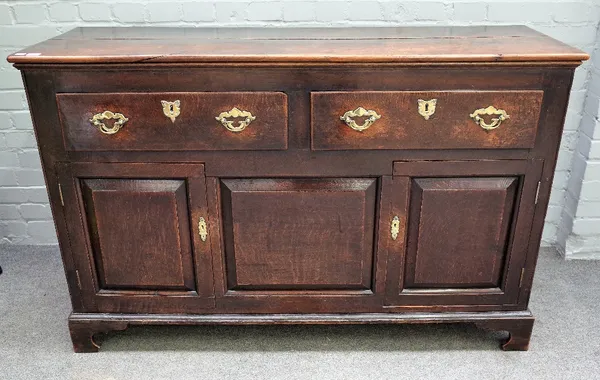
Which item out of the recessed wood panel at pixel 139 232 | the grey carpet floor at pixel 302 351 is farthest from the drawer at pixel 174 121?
the grey carpet floor at pixel 302 351

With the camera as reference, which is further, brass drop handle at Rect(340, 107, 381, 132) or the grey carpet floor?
the grey carpet floor

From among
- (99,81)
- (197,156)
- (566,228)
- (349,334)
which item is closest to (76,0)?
(99,81)

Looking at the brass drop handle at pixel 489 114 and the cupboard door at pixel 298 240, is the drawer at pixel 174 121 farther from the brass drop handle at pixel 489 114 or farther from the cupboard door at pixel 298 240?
the brass drop handle at pixel 489 114

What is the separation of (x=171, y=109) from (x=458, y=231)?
828 mm

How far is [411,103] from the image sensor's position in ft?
4.52

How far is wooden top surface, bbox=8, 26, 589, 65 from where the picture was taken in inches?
52.0

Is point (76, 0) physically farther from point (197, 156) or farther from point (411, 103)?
point (411, 103)

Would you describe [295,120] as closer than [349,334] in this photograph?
Yes

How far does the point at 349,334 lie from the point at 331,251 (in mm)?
363

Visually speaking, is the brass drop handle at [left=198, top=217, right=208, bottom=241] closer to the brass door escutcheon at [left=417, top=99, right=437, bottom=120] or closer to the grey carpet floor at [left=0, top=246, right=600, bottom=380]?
the grey carpet floor at [left=0, top=246, right=600, bottom=380]

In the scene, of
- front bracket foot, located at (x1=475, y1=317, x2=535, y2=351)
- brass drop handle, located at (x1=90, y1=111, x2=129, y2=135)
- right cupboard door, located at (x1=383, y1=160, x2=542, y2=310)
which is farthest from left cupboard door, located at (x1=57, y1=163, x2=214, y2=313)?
front bracket foot, located at (x1=475, y1=317, x2=535, y2=351)

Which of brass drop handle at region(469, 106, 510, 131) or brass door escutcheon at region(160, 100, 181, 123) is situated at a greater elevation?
brass door escutcheon at region(160, 100, 181, 123)

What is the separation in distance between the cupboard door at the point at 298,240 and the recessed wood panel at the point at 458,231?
4.9 inches

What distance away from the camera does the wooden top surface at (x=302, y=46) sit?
132 centimetres
